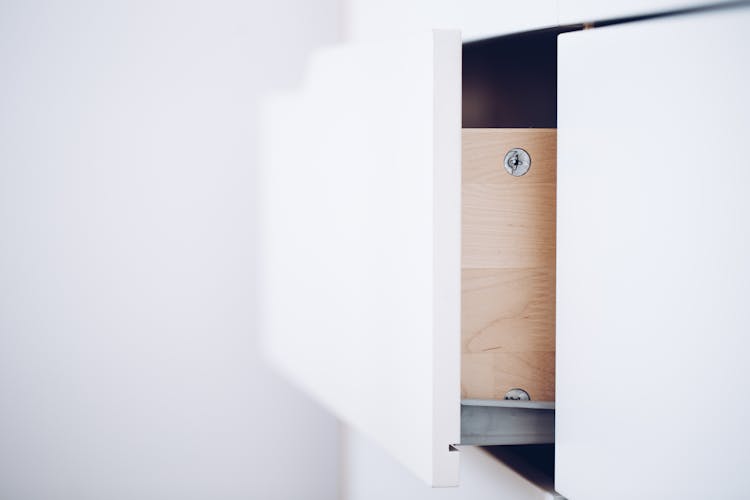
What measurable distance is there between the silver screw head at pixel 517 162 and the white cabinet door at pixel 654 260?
0.13ft

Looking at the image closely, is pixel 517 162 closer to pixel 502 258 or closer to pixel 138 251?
pixel 502 258

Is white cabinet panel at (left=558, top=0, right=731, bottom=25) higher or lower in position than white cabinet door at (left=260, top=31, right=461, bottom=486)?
higher

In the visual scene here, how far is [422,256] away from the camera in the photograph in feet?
1.89

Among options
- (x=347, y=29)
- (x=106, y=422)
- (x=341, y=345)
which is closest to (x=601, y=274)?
(x=341, y=345)

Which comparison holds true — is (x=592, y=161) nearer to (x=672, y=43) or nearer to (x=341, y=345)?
(x=672, y=43)

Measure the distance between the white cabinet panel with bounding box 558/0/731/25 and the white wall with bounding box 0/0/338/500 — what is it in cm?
57

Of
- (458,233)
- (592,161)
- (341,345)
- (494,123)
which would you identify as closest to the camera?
(458,233)

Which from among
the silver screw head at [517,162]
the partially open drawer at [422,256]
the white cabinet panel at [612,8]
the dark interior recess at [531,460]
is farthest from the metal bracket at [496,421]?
the white cabinet panel at [612,8]

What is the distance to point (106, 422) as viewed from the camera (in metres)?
1.08

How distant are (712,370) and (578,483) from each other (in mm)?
203

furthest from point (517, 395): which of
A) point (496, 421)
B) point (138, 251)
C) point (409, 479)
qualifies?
point (138, 251)

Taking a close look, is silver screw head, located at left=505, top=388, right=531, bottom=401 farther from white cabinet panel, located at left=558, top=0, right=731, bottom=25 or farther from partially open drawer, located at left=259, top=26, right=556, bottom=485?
white cabinet panel, located at left=558, top=0, right=731, bottom=25

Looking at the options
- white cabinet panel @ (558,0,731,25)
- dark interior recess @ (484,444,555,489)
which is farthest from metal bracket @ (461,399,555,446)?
white cabinet panel @ (558,0,731,25)

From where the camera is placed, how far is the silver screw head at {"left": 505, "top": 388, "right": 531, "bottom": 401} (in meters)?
0.70
